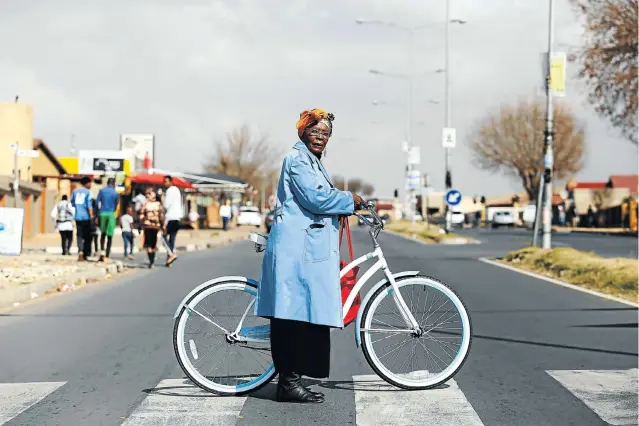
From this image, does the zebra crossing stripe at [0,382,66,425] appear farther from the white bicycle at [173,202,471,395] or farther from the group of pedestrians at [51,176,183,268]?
the group of pedestrians at [51,176,183,268]

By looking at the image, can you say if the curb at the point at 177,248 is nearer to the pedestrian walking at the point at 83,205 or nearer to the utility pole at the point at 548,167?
the pedestrian walking at the point at 83,205

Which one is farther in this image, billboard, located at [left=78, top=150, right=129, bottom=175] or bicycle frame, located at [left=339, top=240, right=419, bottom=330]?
billboard, located at [left=78, top=150, right=129, bottom=175]

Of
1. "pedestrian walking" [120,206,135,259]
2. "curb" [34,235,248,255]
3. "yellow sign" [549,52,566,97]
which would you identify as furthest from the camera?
"curb" [34,235,248,255]

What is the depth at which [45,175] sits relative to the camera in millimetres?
47031

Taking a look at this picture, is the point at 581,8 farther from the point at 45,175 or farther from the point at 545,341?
the point at 545,341

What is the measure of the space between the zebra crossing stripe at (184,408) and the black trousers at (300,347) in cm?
40

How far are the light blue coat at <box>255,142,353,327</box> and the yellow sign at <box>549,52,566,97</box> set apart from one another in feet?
56.6

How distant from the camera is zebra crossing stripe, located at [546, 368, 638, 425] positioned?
20.3 feet

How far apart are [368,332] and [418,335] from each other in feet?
1.22

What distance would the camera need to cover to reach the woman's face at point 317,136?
6.46 m

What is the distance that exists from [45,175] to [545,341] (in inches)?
1573

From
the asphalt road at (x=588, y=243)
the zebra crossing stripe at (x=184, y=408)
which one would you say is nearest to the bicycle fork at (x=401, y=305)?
the zebra crossing stripe at (x=184, y=408)

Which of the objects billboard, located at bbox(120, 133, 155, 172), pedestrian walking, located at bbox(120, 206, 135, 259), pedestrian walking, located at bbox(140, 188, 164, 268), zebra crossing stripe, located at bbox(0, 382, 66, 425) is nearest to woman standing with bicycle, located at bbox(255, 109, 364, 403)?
zebra crossing stripe, located at bbox(0, 382, 66, 425)

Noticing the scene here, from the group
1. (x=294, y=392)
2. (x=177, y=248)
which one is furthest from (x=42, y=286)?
(x=177, y=248)
